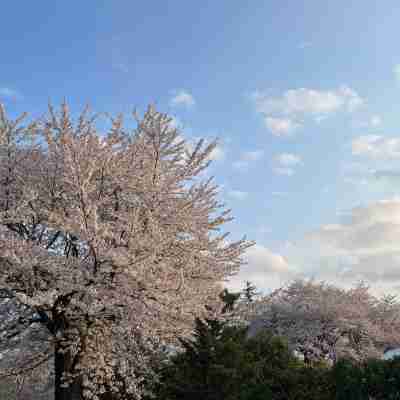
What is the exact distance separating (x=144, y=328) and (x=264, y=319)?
23.4 m

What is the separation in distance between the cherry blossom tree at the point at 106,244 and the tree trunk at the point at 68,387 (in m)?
0.02

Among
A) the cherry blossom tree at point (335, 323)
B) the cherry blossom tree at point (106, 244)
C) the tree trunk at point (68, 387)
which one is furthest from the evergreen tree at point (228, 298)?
the cherry blossom tree at point (335, 323)

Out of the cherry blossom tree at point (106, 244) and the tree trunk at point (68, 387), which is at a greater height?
the cherry blossom tree at point (106, 244)

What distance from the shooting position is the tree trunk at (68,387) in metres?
11.7

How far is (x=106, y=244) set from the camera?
33.0 feet

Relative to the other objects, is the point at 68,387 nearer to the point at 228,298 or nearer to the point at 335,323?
the point at 228,298

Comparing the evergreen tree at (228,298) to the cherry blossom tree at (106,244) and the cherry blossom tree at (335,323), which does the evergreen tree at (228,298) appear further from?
the cherry blossom tree at (335,323)

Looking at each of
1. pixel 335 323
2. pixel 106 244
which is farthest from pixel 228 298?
pixel 335 323

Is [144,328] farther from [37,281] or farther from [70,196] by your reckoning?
[70,196]

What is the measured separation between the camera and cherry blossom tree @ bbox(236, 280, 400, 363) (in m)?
29.0

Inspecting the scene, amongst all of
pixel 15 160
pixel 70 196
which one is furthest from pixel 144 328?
pixel 15 160

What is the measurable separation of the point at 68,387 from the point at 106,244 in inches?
166

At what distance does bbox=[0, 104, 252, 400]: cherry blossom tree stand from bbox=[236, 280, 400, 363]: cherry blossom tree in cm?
1672

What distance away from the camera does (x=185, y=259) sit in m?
11.3
